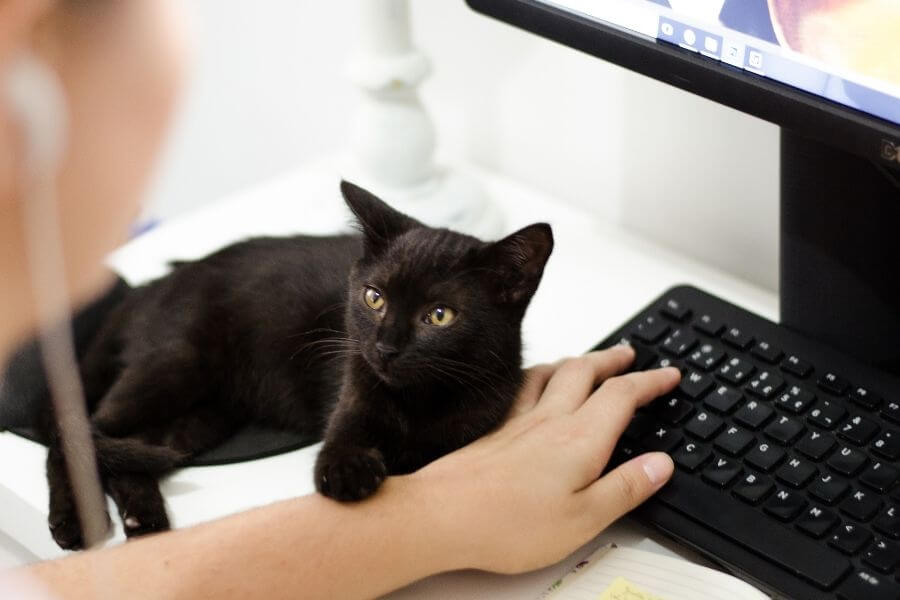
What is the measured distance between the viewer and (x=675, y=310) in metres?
1.01

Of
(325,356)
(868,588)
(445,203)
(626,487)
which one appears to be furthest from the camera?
(445,203)

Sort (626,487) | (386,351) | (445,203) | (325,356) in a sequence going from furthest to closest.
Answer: (445,203) → (325,356) → (386,351) → (626,487)

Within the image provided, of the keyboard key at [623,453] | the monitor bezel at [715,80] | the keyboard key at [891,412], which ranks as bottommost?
the keyboard key at [623,453]

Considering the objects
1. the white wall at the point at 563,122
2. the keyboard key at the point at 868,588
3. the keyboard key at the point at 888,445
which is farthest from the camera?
the white wall at the point at 563,122

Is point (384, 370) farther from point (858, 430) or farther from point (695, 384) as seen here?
point (858, 430)

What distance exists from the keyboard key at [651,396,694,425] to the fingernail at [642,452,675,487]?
57 mm

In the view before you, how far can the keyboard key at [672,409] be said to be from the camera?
0.90 meters

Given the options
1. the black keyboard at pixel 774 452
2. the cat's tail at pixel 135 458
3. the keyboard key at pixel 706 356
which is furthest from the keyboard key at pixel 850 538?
the cat's tail at pixel 135 458

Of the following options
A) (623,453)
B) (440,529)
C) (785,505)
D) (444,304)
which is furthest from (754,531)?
(444,304)

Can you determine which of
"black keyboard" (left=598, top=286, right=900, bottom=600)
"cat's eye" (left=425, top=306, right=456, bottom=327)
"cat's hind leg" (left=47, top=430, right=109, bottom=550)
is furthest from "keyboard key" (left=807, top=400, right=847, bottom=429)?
"cat's hind leg" (left=47, top=430, right=109, bottom=550)

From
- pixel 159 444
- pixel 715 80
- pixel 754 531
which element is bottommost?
pixel 159 444

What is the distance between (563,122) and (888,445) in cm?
64

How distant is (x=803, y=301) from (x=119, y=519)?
0.66 m

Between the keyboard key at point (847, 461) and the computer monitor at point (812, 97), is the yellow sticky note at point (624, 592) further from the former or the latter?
the computer monitor at point (812, 97)
